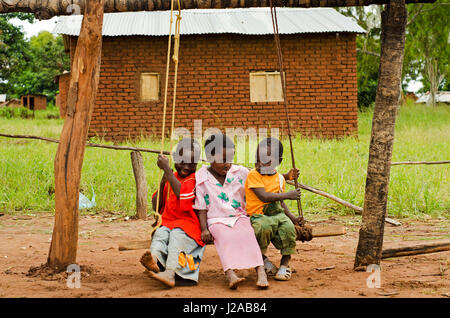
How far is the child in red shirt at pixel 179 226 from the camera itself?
3730 mm

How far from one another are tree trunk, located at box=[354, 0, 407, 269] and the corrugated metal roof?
25.5 ft

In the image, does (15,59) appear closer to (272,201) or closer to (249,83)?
(249,83)

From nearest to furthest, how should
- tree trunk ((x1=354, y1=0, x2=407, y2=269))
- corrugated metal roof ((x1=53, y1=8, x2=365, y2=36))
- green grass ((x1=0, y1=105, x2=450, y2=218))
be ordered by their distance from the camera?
tree trunk ((x1=354, y1=0, x2=407, y2=269))
green grass ((x1=0, y1=105, x2=450, y2=218))
corrugated metal roof ((x1=53, y1=8, x2=365, y2=36))

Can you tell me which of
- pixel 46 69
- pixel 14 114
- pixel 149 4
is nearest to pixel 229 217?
pixel 149 4

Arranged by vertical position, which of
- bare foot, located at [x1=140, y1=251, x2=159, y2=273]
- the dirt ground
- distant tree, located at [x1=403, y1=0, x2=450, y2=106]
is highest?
distant tree, located at [x1=403, y1=0, x2=450, y2=106]

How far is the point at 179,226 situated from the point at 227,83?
8452 millimetres

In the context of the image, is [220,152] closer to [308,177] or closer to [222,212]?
[222,212]

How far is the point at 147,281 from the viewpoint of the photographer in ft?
12.9

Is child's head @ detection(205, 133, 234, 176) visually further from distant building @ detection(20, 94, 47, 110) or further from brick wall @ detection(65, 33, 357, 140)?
distant building @ detection(20, 94, 47, 110)

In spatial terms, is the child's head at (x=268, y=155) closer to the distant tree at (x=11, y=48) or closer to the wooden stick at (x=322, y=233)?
the wooden stick at (x=322, y=233)

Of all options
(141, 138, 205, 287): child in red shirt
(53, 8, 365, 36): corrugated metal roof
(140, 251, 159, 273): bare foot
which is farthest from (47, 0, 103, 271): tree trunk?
(53, 8, 365, 36): corrugated metal roof

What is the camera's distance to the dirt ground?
140 inches

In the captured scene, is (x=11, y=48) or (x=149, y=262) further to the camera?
(x=11, y=48)

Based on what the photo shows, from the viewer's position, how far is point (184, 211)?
403 centimetres
